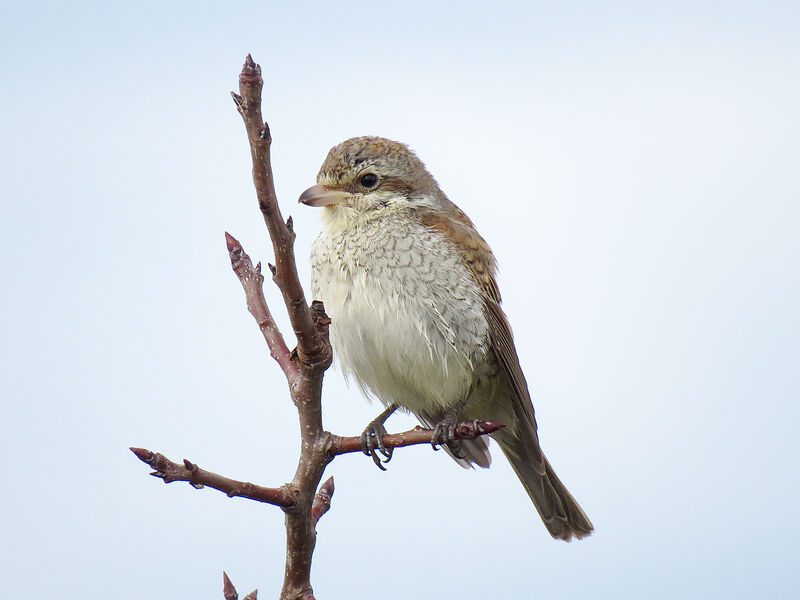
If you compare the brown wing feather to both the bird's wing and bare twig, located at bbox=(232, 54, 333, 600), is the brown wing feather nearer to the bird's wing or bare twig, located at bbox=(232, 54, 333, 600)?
the bird's wing

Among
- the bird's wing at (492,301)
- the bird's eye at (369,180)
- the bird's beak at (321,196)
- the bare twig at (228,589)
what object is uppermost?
the bird's eye at (369,180)

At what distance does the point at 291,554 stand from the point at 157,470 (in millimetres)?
632

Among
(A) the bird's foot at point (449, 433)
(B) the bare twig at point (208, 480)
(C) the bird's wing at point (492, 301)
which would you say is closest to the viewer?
(B) the bare twig at point (208, 480)

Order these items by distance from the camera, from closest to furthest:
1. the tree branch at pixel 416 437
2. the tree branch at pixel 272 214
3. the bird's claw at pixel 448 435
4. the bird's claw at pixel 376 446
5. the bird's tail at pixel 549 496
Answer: the tree branch at pixel 272 214 → the tree branch at pixel 416 437 → the bird's claw at pixel 448 435 → the bird's claw at pixel 376 446 → the bird's tail at pixel 549 496

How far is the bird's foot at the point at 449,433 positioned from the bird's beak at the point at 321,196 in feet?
4.04

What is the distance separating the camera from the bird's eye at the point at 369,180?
497 cm

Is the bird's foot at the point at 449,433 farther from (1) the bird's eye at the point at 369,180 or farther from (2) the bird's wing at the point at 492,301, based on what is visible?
(1) the bird's eye at the point at 369,180

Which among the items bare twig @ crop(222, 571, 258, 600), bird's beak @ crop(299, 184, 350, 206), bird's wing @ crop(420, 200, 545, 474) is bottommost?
bare twig @ crop(222, 571, 258, 600)

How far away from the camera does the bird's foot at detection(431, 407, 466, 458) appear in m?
3.63

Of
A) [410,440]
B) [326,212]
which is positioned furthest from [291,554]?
[326,212]

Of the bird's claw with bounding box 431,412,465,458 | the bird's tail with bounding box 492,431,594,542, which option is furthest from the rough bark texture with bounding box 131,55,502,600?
the bird's tail with bounding box 492,431,594,542

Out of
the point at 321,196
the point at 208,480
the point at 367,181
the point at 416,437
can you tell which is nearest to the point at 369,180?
the point at 367,181

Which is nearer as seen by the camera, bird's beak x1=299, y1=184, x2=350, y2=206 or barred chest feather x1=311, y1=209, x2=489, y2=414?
barred chest feather x1=311, y1=209, x2=489, y2=414

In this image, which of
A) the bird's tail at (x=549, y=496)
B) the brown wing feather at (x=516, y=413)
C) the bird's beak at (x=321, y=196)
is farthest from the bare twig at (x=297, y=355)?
the bird's tail at (x=549, y=496)
